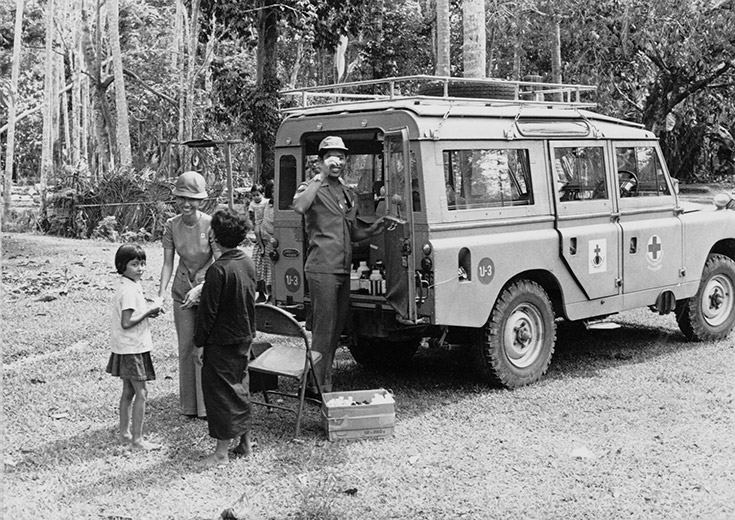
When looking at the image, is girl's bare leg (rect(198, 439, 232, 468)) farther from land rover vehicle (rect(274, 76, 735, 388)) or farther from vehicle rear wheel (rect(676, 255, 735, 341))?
vehicle rear wheel (rect(676, 255, 735, 341))

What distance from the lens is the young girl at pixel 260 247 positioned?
1088 centimetres

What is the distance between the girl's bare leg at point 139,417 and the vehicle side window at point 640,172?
4851 millimetres

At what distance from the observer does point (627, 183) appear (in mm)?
8859

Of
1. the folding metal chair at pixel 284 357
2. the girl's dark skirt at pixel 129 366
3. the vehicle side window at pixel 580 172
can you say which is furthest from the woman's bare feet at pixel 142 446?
the vehicle side window at pixel 580 172

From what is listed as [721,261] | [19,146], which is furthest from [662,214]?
[19,146]

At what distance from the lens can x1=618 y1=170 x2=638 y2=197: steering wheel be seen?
8.81 m

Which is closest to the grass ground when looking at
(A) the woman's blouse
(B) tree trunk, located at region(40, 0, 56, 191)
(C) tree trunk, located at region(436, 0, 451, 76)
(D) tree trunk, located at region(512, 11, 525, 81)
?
(A) the woman's blouse

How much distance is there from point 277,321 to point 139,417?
44.6 inches

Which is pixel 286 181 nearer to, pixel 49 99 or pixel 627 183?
pixel 627 183

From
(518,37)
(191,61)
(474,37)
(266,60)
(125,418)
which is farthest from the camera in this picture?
(518,37)

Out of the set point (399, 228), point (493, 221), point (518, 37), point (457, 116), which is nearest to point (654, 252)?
point (493, 221)

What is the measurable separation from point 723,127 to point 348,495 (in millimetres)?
30280

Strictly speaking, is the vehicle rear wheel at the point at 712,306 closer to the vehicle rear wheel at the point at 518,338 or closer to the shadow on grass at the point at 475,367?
the shadow on grass at the point at 475,367

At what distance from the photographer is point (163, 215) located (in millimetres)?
22000
